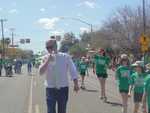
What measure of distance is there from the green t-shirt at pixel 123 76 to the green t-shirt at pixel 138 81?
0.84 metres

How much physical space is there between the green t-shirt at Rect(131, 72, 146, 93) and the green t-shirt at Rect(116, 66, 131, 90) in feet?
2.77

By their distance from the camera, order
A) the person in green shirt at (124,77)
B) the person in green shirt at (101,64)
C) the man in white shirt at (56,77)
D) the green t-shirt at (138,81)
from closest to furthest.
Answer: the man in white shirt at (56,77), the green t-shirt at (138,81), the person in green shirt at (124,77), the person in green shirt at (101,64)

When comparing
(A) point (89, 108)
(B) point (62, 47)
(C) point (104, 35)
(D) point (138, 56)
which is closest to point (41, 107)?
(A) point (89, 108)

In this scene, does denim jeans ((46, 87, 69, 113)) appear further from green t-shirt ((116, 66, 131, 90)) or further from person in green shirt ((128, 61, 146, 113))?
green t-shirt ((116, 66, 131, 90))

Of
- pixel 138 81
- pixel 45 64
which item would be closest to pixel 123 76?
pixel 138 81

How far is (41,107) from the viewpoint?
17141 millimetres

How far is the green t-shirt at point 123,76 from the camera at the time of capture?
13.6 metres

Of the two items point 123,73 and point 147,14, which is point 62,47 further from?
point 147,14

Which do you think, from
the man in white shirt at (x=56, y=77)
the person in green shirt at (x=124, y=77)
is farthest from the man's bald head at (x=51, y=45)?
the person in green shirt at (x=124, y=77)

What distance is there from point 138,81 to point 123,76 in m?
1.23

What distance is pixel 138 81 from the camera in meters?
12.6

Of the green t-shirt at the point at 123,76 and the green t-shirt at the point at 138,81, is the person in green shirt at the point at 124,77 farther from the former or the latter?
the green t-shirt at the point at 138,81

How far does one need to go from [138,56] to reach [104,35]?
741 inches

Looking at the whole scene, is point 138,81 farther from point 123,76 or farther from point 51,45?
point 51,45
